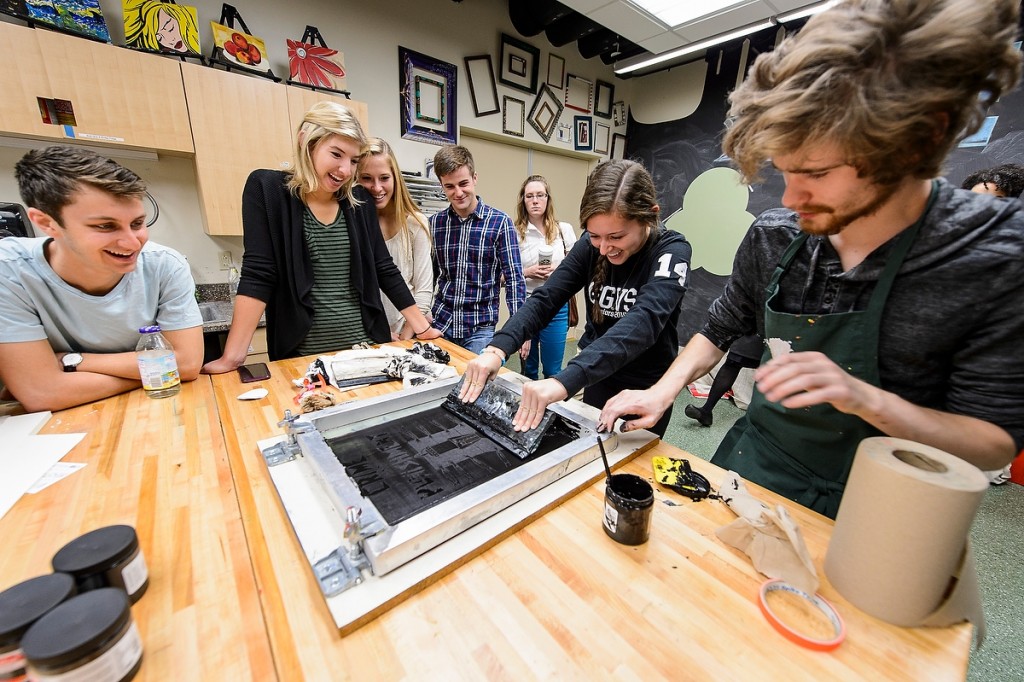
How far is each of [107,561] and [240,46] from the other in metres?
2.74

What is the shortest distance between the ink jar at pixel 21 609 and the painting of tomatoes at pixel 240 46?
8.81ft

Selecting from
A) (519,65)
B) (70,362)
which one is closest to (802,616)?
(70,362)

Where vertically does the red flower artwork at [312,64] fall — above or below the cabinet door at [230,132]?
above

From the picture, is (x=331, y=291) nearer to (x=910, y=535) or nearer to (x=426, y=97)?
(x=910, y=535)

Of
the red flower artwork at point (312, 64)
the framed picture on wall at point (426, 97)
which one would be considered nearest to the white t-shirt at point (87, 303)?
the red flower artwork at point (312, 64)

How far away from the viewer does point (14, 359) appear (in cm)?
99

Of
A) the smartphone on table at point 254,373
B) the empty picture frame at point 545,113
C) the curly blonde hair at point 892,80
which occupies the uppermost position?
the empty picture frame at point 545,113

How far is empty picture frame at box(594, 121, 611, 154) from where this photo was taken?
14.1 feet

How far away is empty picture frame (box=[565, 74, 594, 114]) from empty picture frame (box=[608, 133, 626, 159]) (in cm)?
45

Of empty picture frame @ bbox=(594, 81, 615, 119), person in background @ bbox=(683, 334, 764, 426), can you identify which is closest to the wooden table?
person in background @ bbox=(683, 334, 764, 426)

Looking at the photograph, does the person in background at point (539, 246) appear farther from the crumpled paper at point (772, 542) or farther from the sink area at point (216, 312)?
the crumpled paper at point (772, 542)

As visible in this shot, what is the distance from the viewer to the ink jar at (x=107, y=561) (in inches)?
19.2

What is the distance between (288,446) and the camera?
0.85 metres

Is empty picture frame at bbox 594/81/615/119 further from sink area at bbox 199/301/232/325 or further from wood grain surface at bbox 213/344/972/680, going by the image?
wood grain surface at bbox 213/344/972/680
